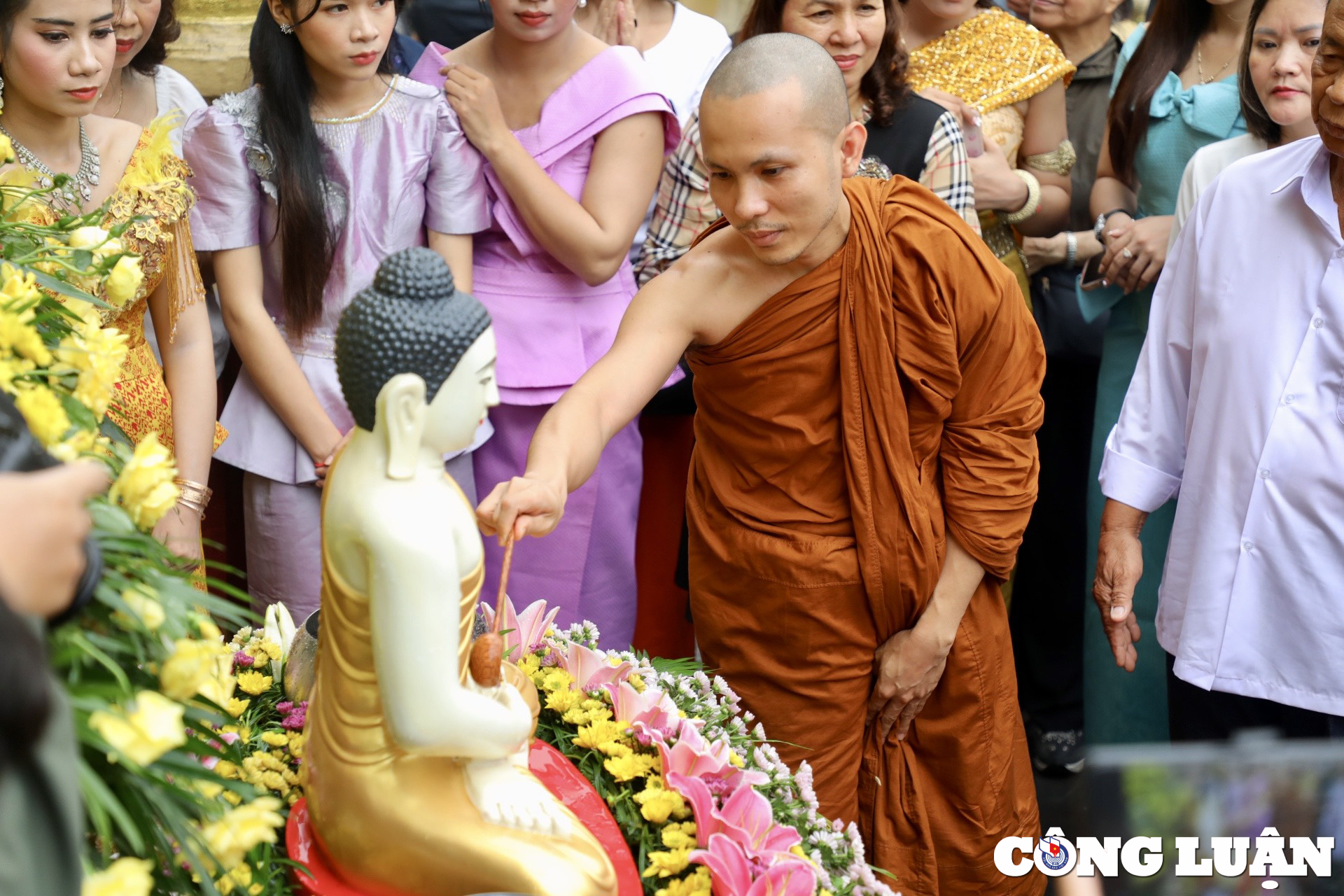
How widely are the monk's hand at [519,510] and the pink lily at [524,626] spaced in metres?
0.21

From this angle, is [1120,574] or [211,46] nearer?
[1120,574]

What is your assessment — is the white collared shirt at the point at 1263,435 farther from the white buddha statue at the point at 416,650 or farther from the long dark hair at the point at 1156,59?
the white buddha statue at the point at 416,650

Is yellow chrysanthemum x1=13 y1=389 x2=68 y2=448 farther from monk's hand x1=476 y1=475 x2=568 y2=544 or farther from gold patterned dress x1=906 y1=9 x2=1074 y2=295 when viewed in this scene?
gold patterned dress x1=906 y1=9 x2=1074 y2=295

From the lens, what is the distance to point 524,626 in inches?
81.9

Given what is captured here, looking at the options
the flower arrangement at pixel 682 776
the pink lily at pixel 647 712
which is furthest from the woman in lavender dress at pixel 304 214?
the pink lily at pixel 647 712

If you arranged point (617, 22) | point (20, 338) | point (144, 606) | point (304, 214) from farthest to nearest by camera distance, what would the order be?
point (617, 22) < point (304, 214) < point (20, 338) < point (144, 606)

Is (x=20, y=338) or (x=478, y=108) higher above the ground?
(x=20, y=338)

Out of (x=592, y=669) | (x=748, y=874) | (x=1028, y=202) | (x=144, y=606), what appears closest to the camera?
(x=144, y=606)

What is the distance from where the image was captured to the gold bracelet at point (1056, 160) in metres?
3.71

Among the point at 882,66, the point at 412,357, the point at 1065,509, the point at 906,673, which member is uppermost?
the point at 412,357

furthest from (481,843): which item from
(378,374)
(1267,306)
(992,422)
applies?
(1267,306)

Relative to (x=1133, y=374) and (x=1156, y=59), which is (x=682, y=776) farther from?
(x=1156, y=59)

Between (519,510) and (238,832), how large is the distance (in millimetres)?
709

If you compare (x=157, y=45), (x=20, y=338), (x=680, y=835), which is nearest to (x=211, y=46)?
(x=157, y=45)
